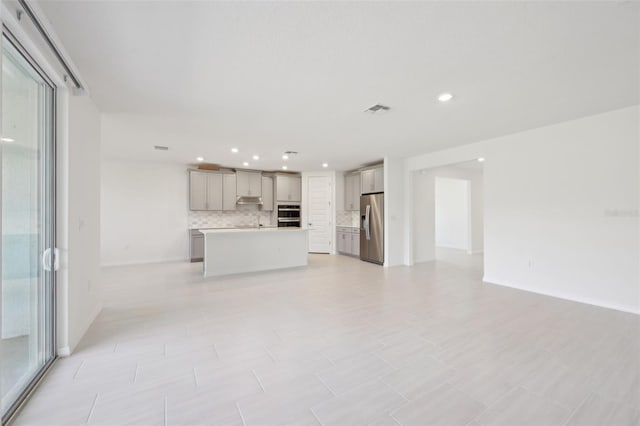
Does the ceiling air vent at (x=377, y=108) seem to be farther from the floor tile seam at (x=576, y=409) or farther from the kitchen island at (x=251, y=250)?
the kitchen island at (x=251, y=250)

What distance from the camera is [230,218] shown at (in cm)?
771

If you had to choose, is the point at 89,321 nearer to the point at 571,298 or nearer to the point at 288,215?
the point at 288,215

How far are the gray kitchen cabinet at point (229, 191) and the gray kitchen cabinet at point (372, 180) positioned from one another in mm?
3579

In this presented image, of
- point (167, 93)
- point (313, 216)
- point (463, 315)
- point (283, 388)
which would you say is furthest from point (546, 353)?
point (313, 216)

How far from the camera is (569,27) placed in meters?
1.86

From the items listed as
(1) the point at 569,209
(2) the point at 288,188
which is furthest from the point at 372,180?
(1) the point at 569,209

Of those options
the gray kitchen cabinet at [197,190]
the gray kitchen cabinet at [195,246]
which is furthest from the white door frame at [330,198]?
the gray kitchen cabinet at [195,246]

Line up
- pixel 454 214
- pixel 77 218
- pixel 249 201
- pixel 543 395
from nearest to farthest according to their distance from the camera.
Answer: pixel 543 395, pixel 77 218, pixel 249 201, pixel 454 214

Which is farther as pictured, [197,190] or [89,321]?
[197,190]

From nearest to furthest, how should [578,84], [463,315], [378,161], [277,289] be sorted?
[578,84] → [463,315] → [277,289] → [378,161]

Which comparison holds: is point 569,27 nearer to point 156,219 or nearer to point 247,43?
point 247,43

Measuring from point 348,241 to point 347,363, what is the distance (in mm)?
5612

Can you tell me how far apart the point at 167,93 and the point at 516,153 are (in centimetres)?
515

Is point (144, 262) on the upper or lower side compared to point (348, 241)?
lower
